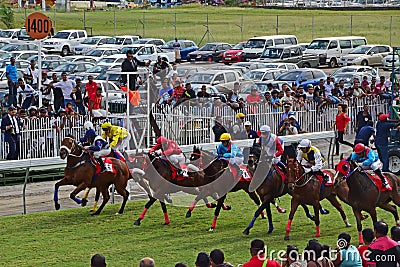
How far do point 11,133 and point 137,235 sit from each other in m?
7.64

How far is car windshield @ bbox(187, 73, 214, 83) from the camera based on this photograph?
127 feet

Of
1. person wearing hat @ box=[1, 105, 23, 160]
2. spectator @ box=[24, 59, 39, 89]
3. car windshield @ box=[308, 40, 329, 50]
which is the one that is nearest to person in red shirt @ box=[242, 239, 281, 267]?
person wearing hat @ box=[1, 105, 23, 160]

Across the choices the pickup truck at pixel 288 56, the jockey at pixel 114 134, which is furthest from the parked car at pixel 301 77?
the jockey at pixel 114 134

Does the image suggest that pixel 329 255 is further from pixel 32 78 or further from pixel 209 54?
pixel 209 54

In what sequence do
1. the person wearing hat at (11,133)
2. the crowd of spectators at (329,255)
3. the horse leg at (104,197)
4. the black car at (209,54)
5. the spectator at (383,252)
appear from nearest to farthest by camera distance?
the crowd of spectators at (329,255), the spectator at (383,252), the horse leg at (104,197), the person wearing hat at (11,133), the black car at (209,54)

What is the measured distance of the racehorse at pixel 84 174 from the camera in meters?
20.4

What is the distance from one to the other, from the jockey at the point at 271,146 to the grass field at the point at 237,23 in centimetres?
4688

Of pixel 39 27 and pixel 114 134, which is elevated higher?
pixel 39 27

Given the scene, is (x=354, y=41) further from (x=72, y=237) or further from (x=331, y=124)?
(x=72, y=237)

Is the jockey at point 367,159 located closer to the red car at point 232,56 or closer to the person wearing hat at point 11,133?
the person wearing hat at point 11,133

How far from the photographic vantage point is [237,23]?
7844cm

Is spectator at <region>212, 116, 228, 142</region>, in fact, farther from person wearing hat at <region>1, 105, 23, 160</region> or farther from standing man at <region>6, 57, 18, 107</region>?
standing man at <region>6, 57, 18, 107</region>

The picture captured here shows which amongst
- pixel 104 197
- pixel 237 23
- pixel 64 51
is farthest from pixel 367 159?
pixel 237 23

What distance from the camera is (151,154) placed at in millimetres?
19891
